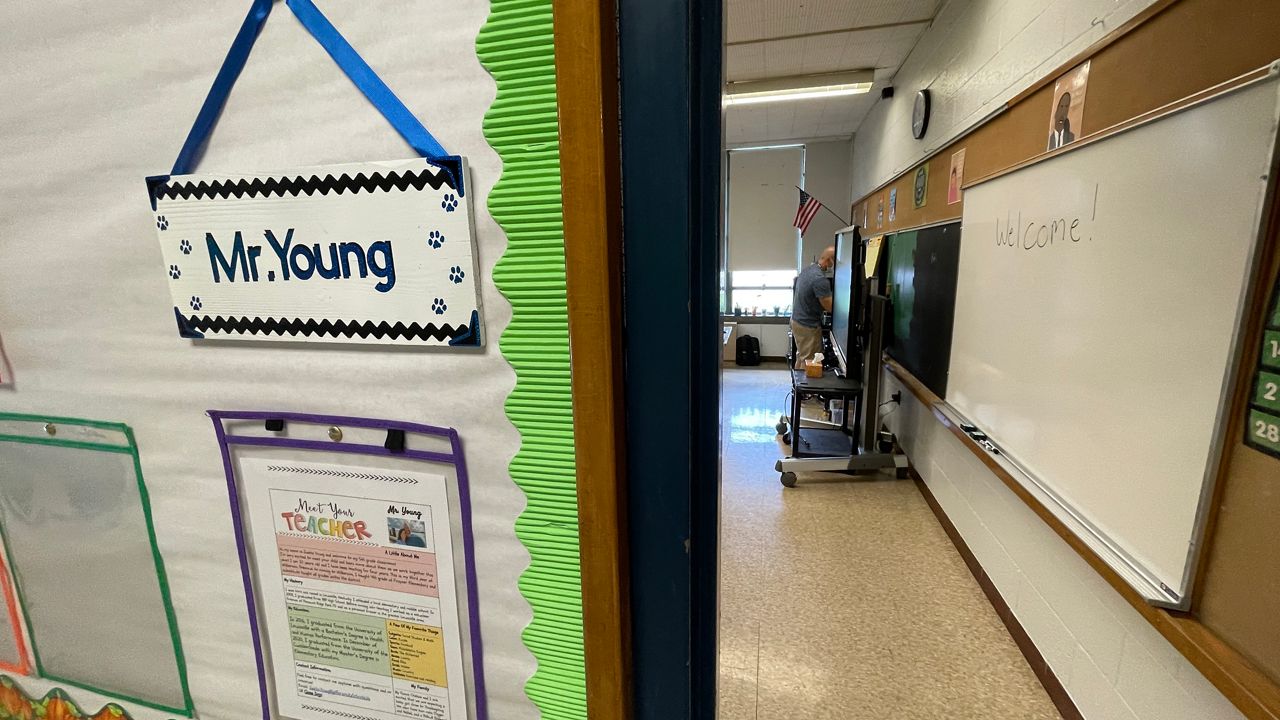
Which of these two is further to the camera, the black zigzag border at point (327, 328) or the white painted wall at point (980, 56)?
the white painted wall at point (980, 56)

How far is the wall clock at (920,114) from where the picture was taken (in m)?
3.24

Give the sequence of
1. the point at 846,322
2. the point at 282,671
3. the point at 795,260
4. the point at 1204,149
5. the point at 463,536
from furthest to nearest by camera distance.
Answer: the point at 795,260 < the point at 846,322 < the point at 1204,149 < the point at 282,671 < the point at 463,536

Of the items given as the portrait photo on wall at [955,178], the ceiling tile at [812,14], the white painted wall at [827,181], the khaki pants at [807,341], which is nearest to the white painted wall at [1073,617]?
the portrait photo on wall at [955,178]

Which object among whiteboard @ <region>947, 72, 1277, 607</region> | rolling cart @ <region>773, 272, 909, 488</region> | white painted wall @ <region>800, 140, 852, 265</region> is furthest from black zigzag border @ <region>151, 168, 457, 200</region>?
white painted wall @ <region>800, 140, 852, 265</region>

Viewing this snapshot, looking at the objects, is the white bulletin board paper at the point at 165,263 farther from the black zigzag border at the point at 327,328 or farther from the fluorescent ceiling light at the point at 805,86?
the fluorescent ceiling light at the point at 805,86

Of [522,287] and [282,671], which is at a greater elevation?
[522,287]

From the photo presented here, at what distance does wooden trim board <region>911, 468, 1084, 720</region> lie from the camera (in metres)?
1.66

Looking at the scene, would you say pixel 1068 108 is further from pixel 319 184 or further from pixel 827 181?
pixel 827 181

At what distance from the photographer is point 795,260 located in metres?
7.11

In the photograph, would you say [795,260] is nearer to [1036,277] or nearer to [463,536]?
[1036,277]

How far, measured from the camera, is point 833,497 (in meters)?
3.28

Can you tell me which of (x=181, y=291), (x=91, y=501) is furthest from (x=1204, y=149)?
(x=91, y=501)

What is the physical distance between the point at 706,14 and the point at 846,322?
3.33 m

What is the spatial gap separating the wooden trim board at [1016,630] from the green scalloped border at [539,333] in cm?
198
